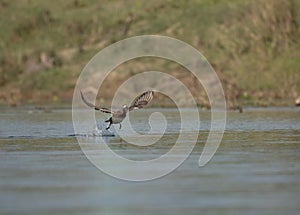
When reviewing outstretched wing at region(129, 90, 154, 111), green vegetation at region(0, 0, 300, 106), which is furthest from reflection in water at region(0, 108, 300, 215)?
green vegetation at region(0, 0, 300, 106)

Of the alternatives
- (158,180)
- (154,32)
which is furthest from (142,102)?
(154,32)

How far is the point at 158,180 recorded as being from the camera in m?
13.5

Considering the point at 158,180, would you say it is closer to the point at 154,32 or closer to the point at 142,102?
the point at 142,102

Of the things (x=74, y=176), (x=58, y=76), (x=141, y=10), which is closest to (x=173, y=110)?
(x=58, y=76)

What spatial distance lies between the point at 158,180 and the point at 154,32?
22.9 meters

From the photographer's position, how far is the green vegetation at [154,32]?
32375 mm

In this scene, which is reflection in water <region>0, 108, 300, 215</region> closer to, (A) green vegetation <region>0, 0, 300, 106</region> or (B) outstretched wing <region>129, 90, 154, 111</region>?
(B) outstretched wing <region>129, 90, 154, 111</region>

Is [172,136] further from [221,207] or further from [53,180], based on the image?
[221,207]

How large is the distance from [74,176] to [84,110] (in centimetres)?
1620

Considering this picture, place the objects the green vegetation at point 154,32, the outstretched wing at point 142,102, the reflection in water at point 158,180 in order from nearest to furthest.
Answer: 1. the reflection in water at point 158,180
2. the outstretched wing at point 142,102
3. the green vegetation at point 154,32

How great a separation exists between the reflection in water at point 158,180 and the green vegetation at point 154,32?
415 inches

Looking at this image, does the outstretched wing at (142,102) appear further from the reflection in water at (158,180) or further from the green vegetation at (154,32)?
the green vegetation at (154,32)

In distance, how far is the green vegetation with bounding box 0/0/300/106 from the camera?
32375mm

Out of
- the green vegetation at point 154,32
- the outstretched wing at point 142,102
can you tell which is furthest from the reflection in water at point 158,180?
the green vegetation at point 154,32
